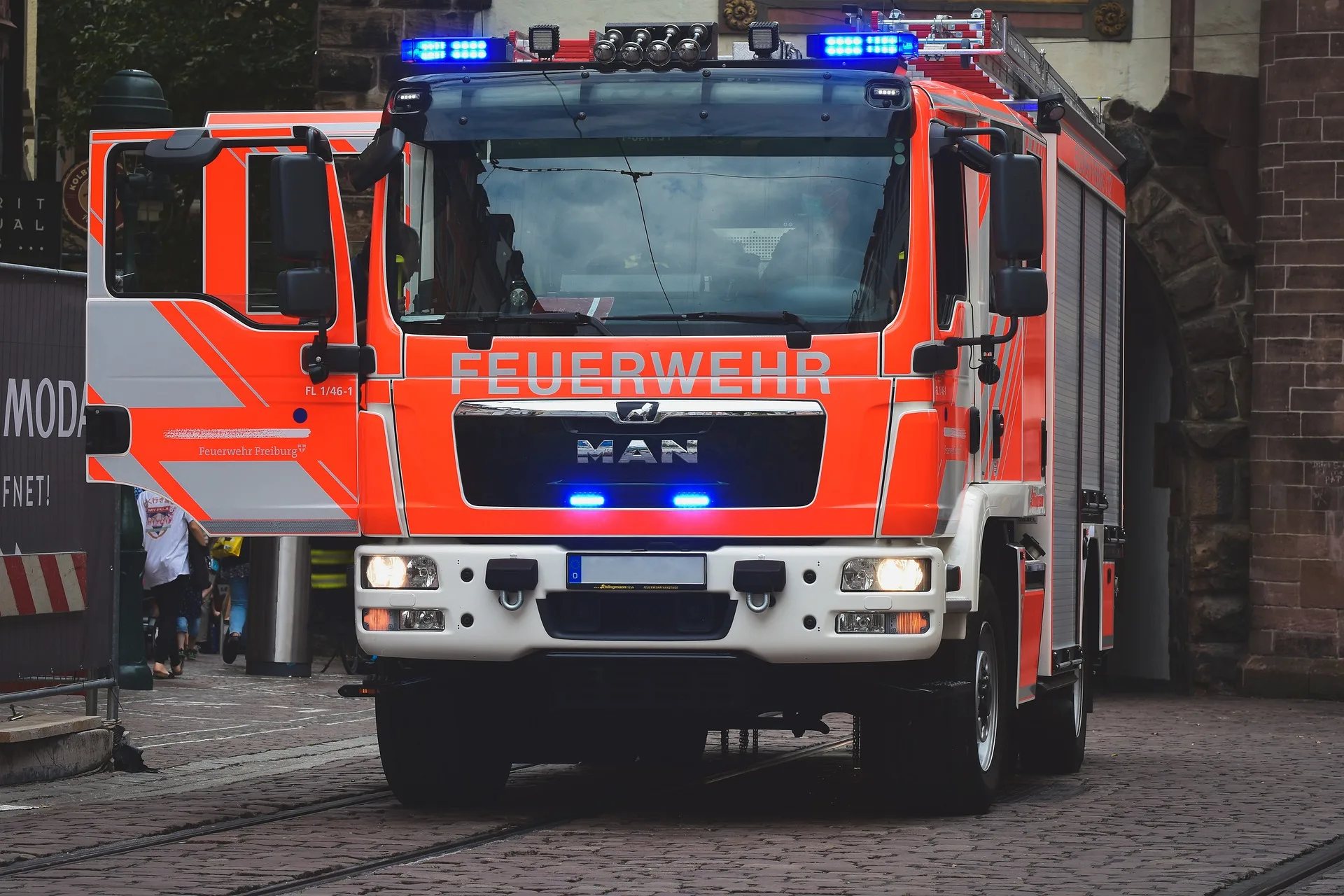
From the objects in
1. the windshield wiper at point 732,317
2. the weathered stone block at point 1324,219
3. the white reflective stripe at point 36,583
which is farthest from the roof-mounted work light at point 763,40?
the weathered stone block at point 1324,219

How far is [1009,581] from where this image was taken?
11.2m

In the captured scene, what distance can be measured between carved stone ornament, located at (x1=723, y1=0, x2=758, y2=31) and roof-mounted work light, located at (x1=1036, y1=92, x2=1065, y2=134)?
29.1ft

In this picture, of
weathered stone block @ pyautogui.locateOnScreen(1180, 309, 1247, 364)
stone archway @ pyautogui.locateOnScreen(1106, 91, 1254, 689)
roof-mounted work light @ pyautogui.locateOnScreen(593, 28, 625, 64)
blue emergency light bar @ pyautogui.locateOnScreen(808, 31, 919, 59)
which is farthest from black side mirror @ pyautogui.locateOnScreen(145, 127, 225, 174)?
weathered stone block @ pyautogui.locateOnScreen(1180, 309, 1247, 364)

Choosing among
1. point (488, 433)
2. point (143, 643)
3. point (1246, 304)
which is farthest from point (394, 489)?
point (1246, 304)

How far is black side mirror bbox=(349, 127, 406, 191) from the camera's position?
1002 cm

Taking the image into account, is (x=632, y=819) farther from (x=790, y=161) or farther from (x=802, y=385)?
(x=790, y=161)

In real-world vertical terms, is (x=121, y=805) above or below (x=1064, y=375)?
below

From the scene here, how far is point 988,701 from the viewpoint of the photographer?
10867 mm

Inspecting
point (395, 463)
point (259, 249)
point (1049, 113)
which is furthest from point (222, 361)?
point (1049, 113)

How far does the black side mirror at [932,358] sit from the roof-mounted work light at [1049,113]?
2.46m

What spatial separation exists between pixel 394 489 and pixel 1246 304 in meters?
12.3

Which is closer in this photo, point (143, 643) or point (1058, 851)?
point (1058, 851)

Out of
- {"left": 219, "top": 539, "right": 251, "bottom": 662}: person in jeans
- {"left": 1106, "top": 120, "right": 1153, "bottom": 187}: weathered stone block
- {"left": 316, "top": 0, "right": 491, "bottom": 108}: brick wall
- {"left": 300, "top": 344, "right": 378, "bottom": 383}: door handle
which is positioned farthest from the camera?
{"left": 219, "top": 539, "right": 251, "bottom": 662}: person in jeans

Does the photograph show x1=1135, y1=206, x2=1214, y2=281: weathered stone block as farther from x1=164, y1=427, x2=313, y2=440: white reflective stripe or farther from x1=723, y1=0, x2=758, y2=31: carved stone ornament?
x1=164, y1=427, x2=313, y2=440: white reflective stripe
